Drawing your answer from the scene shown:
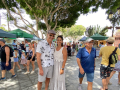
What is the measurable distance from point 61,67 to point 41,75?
561 mm

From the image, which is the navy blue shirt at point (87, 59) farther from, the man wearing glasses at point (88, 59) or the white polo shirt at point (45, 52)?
the white polo shirt at point (45, 52)

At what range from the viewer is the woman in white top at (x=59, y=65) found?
6.77ft

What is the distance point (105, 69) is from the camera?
2426mm

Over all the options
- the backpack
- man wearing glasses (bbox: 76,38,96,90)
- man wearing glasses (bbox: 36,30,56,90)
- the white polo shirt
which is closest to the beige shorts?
man wearing glasses (bbox: 36,30,56,90)

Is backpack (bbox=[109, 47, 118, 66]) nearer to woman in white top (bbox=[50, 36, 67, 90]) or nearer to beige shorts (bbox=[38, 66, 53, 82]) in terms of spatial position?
woman in white top (bbox=[50, 36, 67, 90])

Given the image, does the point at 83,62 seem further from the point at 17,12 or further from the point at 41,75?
the point at 17,12

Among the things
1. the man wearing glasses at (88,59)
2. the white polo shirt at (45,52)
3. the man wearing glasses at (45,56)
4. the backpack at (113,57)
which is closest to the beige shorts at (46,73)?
the man wearing glasses at (45,56)

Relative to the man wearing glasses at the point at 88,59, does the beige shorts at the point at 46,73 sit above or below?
below

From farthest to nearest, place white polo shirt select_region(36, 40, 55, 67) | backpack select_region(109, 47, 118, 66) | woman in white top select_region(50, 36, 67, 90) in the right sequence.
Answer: backpack select_region(109, 47, 118, 66), woman in white top select_region(50, 36, 67, 90), white polo shirt select_region(36, 40, 55, 67)

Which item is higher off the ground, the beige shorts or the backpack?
the backpack

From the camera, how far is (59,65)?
213cm

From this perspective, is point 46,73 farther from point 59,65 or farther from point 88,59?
point 88,59

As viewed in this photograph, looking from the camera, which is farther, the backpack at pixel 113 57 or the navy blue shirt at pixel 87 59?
the backpack at pixel 113 57

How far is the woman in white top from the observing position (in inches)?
81.2
